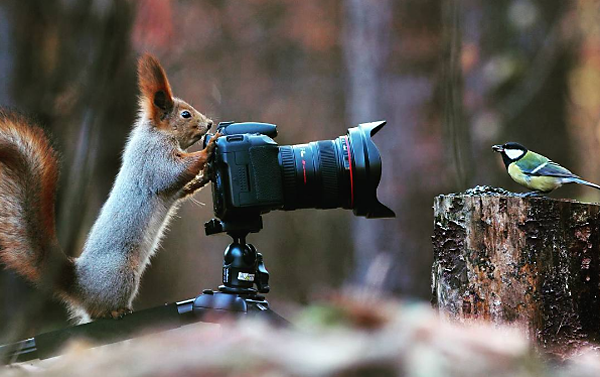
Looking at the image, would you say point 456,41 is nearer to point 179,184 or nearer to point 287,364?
point 179,184

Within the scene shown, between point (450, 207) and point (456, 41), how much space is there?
8.64ft

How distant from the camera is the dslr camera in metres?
1.93

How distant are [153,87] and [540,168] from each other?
1353 millimetres

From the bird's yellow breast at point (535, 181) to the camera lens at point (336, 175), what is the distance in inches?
17.2

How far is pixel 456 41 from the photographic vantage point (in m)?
4.33

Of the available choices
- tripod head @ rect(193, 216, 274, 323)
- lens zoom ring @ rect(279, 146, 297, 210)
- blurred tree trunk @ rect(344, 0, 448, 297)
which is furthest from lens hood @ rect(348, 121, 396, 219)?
blurred tree trunk @ rect(344, 0, 448, 297)

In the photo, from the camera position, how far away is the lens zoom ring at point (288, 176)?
202 centimetres

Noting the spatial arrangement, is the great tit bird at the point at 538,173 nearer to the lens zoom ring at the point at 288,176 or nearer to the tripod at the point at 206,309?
the lens zoom ring at the point at 288,176

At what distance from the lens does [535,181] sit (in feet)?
6.97

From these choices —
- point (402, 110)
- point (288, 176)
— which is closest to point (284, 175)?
point (288, 176)

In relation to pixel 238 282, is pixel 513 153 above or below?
above

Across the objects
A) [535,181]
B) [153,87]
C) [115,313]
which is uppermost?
[153,87]

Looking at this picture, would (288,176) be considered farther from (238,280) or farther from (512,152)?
(512,152)

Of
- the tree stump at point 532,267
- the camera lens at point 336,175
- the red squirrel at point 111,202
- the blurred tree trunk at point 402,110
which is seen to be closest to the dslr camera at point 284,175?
the camera lens at point 336,175
